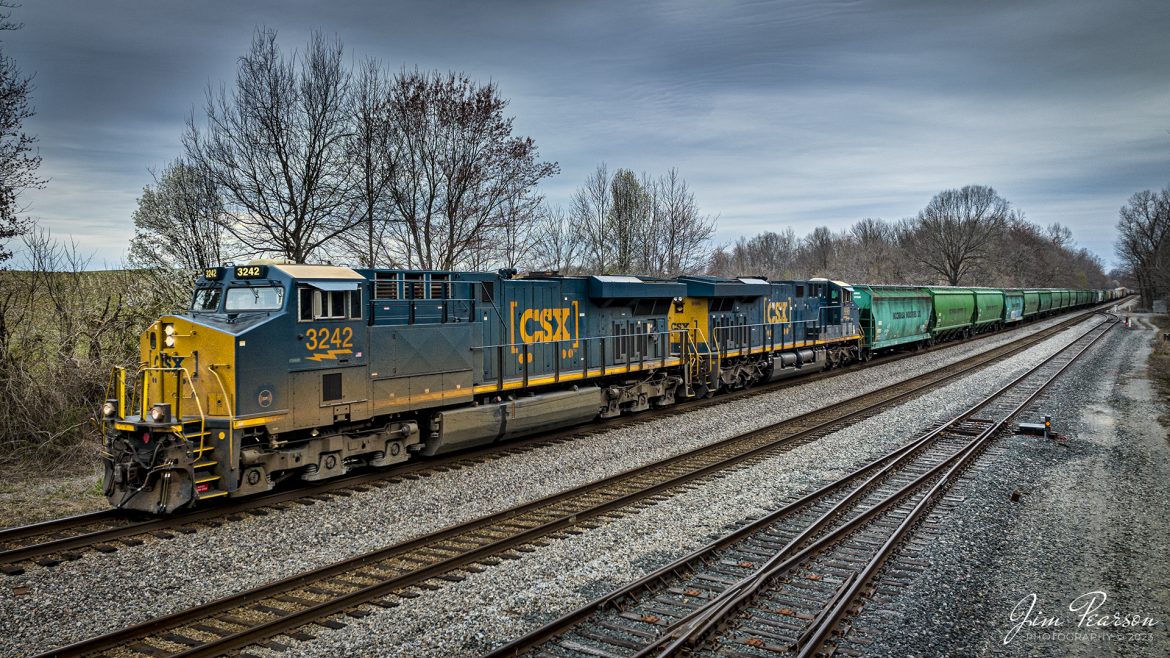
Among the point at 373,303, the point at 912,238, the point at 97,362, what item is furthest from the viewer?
the point at 912,238

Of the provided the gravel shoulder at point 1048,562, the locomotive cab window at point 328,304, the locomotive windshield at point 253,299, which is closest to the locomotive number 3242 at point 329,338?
the locomotive cab window at point 328,304

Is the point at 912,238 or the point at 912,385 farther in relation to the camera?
the point at 912,238

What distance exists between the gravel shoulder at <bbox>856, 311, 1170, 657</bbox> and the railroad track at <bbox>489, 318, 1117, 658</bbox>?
405 mm

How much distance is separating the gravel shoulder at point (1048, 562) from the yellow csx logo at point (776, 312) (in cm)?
915

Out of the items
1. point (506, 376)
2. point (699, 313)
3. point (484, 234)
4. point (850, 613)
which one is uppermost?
point (484, 234)

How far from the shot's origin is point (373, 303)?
10570 mm

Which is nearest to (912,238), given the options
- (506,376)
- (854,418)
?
(854,418)

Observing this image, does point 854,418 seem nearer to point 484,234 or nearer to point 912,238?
point 484,234

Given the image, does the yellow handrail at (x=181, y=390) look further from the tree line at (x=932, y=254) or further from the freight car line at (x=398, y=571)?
the tree line at (x=932, y=254)

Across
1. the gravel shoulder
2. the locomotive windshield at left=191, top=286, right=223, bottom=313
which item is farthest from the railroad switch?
the locomotive windshield at left=191, top=286, right=223, bottom=313

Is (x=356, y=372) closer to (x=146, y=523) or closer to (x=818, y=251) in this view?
(x=146, y=523)

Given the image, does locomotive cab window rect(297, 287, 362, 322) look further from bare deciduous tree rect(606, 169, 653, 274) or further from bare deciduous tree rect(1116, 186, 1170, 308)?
bare deciduous tree rect(1116, 186, 1170, 308)

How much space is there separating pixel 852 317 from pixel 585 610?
23.6 m

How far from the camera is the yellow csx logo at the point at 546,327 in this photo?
13555mm
